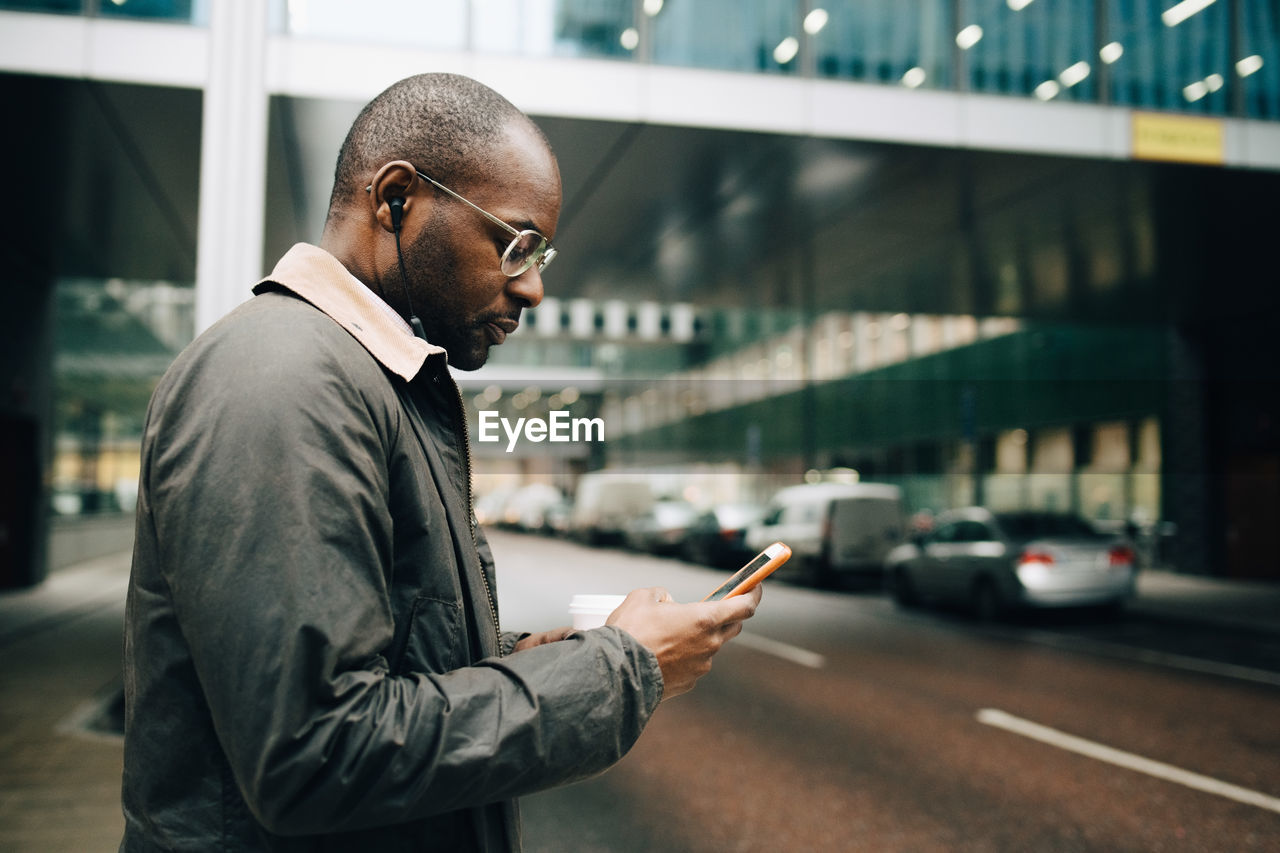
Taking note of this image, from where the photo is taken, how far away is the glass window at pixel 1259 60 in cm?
945

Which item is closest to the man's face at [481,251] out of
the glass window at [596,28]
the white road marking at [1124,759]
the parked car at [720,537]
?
the white road marking at [1124,759]

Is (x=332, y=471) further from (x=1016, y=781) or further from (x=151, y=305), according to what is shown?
(x=151, y=305)

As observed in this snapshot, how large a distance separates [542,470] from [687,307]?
13.8 meters

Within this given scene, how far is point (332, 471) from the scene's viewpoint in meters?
0.99

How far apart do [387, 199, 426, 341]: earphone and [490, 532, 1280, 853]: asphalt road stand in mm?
2599

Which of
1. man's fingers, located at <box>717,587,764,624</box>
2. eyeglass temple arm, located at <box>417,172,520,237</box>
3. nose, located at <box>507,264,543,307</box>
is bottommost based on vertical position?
man's fingers, located at <box>717,587,764,624</box>

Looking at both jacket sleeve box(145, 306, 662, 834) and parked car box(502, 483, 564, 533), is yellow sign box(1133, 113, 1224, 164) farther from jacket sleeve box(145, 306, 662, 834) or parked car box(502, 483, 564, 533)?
jacket sleeve box(145, 306, 662, 834)

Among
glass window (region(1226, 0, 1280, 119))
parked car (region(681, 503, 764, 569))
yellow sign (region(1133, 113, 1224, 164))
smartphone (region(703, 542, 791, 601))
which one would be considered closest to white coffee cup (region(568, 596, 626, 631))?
smartphone (region(703, 542, 791, 601))

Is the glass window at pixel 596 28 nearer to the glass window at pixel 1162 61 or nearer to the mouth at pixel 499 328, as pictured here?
the glass window at pixel 1162 61

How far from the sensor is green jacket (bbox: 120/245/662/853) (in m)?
0.96

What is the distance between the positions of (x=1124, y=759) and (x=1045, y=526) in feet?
24.9

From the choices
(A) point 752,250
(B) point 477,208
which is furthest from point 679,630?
(A) point 752,250

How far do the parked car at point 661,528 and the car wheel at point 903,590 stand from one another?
645 centimetres

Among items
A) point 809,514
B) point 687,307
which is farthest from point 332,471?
point 809,514
